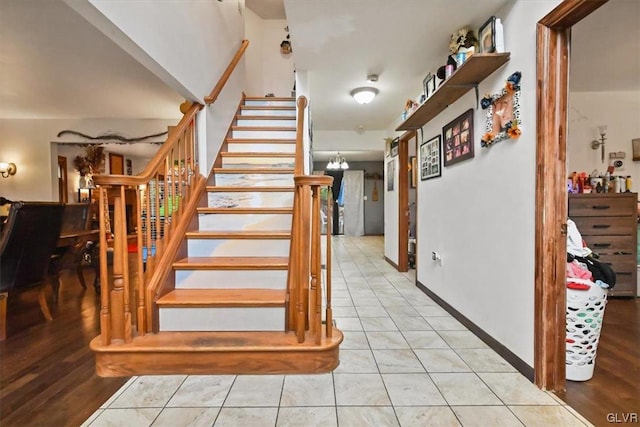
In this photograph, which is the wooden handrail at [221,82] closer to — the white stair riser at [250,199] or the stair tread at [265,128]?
the stair tread at [265,128]

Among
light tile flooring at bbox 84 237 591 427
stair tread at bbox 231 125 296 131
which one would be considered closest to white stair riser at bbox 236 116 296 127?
stair tread at bbox 231 125 296 131

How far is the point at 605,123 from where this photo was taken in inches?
139

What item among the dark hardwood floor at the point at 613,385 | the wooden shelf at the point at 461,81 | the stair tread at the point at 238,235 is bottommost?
the dark hardwood floor at the point at 613,385

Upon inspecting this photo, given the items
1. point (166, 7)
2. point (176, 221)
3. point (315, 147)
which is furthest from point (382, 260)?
point (166, 7)

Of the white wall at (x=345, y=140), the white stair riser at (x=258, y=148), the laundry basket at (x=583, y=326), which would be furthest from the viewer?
the white wall at (x=345, y=140)

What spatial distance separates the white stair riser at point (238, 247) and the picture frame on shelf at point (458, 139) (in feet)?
5.27

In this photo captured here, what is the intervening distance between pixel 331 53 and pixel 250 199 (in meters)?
1.52

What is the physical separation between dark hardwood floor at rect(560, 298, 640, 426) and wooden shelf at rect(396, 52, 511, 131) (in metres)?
1.94

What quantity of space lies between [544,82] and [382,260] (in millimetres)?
4157

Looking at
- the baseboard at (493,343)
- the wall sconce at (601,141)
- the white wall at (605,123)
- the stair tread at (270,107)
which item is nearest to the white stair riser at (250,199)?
the baseboard at (493,343)

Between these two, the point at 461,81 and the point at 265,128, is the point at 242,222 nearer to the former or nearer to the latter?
the point at 265,128

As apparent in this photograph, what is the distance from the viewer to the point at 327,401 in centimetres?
159

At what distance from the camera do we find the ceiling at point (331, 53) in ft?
6.94

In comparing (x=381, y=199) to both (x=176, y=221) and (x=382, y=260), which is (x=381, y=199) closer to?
(x=382, y=260)
